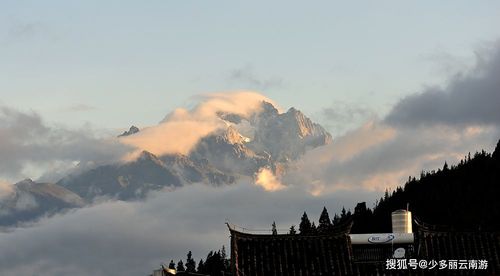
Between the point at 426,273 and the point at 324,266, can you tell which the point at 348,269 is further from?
the point at 426,273

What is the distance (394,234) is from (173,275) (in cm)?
1923

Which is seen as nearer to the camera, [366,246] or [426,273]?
[426,273]

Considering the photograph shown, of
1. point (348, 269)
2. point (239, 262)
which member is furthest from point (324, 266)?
point (239, 262)

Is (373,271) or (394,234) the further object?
(394,234)

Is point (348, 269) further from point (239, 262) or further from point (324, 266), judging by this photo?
point (239, 262)

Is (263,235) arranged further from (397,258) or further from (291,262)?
(397,258)

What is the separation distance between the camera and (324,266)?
2569 inches

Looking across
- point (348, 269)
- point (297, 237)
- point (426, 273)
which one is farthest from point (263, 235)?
point (426, 273)

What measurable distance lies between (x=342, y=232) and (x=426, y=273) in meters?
7.09

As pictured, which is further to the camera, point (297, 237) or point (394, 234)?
point (394, 234)

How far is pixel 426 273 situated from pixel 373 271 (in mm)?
4011

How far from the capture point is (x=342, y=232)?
66.9 meters

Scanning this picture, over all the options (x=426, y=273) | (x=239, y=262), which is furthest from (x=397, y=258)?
(x=239, y=262)

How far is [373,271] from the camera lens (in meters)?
64.6
